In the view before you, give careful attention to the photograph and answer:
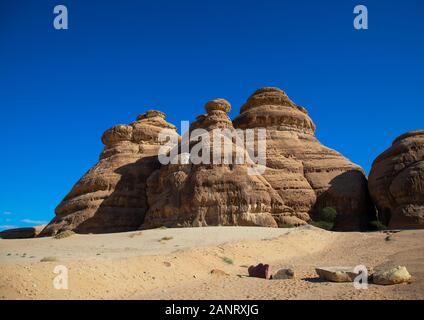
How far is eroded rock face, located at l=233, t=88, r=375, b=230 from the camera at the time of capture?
33.0 meters

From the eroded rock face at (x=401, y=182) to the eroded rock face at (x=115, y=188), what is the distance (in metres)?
20.7

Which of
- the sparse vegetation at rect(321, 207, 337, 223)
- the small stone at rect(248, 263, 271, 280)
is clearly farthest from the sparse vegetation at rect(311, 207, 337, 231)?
the small stone at rect(248, 263, 271, 280)

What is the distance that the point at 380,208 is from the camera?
3131cm

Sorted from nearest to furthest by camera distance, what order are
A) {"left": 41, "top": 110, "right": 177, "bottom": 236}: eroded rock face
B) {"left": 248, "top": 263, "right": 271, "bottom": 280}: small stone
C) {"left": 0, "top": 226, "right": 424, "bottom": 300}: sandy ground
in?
{"left": 0, "top": 226, "right": 424, "bottom": 300}: sandy ground < {"left": 248, "top": 263, "right": 271, "bottom": 280}: small stone < {"left": 41, "top": 110, "right": 177, "bottom": 236}: eroded rock face

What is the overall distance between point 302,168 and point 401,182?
10.1 meters

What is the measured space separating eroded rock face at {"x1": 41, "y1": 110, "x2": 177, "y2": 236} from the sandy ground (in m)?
12.3

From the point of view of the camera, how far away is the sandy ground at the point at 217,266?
10.3 metres

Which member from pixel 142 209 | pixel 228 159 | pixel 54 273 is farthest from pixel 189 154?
pixel 54 273

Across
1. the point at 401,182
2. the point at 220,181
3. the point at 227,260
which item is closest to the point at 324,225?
the point at 401,182

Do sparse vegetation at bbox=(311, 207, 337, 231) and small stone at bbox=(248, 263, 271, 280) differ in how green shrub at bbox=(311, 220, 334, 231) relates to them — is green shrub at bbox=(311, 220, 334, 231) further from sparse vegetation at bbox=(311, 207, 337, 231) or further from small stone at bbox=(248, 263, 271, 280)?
small stone at bbox=(248, 263, 271, 280)

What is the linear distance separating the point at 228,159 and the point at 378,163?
13.3 meters

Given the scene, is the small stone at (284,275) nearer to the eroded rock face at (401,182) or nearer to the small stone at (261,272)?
the small stone at (261,272)

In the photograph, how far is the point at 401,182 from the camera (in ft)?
93.5

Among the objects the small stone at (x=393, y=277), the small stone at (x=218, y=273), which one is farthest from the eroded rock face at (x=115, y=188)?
the small stone at (x=393, y=277)
